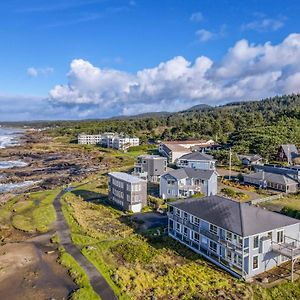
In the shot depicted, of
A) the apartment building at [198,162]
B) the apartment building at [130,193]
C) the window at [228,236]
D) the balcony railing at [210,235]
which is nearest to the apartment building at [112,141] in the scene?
the apartment building at [198,162]

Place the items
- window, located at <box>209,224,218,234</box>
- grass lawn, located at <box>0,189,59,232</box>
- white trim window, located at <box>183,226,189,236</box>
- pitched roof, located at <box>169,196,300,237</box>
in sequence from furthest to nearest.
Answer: grass lawn, located at <box>0,189,59,232</box>, white trim window, located at <box>183,226,189,236</box>, window, located at <box>209,224,218,234</box>, pitched roof, located at <box>169,196,300,237</box>

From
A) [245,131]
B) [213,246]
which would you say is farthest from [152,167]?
[245,131]

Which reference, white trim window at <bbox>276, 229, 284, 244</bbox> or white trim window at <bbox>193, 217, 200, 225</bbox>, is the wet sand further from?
white trim window at <bbox>276, 229, 284, 244</bbox>

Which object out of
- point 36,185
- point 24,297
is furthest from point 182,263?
point 36,185

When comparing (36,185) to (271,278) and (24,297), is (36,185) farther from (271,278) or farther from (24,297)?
(271,278)

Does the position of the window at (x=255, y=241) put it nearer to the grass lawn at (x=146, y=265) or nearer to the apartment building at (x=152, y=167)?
the grass lawn at (x=146, y=265)

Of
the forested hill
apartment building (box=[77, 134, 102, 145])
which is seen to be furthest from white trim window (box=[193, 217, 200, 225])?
apartment building (box=[77, 134, 102, 145])
